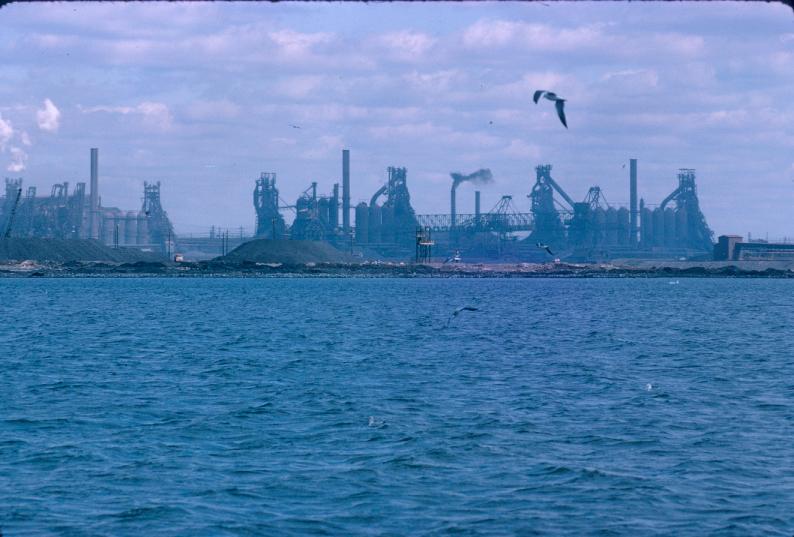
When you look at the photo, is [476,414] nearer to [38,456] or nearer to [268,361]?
[38,456]

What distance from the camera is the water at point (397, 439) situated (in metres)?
13.4

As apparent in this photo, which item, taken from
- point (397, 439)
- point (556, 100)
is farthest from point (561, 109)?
point (397, 439)

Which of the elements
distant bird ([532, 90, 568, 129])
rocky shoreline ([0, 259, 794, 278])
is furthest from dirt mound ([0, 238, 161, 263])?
distant bird ([532, 90, 568, 129])

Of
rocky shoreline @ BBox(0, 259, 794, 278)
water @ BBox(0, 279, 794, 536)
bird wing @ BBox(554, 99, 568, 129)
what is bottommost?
water @ BBox(0, 279, 794, 536)

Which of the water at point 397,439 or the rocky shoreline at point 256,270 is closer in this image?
the water at point 397,439

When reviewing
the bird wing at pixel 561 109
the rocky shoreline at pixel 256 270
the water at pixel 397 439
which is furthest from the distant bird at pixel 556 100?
the rocky shoreline at pixel 256 270

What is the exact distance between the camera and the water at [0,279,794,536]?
43.8 ft

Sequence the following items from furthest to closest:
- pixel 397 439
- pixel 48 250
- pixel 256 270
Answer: pixel 48 250 → pixel 256 270 → pixel 397 439

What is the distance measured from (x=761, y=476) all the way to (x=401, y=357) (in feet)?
66.3

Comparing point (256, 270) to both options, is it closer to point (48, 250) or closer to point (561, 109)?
point (48, 250)

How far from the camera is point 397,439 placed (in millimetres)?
18297

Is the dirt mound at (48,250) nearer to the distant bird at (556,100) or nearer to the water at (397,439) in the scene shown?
the water at (397,439)

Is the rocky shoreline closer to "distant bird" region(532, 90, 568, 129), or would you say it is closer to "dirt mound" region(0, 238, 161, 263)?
"dirt mound" region(0, 238, 161, 263)

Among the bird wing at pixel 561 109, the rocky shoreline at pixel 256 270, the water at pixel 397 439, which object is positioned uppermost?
the bird wing at pixel 561 109
